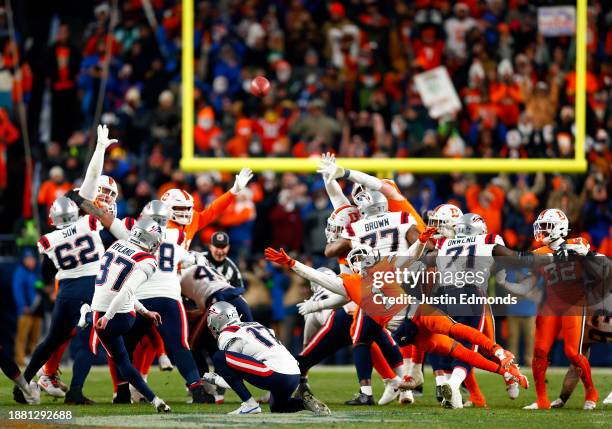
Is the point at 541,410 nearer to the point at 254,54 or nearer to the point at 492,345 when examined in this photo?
the point at 492,345

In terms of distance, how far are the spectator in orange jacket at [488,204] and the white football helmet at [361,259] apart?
198 inches

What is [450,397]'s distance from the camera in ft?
31.4

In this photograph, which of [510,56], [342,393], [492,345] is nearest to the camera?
[492,345]

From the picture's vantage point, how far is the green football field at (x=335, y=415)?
8336mm

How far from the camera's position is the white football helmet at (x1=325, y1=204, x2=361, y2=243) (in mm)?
11016

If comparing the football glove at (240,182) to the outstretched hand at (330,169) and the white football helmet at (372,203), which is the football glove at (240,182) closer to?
the outstretched hand at (330,169)

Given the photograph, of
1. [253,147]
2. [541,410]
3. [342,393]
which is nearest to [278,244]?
[253,147]

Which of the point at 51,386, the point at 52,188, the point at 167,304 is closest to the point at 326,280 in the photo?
the point at 167,304

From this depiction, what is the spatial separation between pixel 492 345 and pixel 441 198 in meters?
5.97

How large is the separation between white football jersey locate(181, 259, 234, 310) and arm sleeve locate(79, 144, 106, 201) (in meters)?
1.07

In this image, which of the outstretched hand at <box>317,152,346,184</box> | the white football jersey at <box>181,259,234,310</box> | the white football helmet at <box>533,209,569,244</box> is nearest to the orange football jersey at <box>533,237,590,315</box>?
the white football helmet at <box>533,209,569,244</box>

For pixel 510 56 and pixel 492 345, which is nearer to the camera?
pixel 492 345

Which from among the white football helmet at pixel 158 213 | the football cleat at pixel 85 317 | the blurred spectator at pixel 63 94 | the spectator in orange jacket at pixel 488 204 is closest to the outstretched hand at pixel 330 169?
the white football helmet at pixel 158 213

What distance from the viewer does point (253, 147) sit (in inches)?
623
